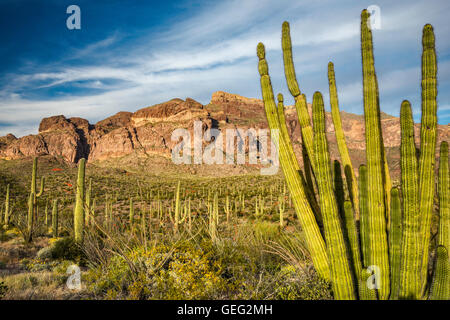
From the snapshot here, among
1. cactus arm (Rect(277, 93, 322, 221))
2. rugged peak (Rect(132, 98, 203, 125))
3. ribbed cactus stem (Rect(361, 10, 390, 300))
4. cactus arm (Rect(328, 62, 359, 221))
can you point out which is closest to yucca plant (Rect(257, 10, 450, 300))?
ribbed cactus stem (Rect(361, 10, 390, 300))

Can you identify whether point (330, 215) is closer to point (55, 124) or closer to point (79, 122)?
point (79, 122)

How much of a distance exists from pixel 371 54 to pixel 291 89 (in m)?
1.10

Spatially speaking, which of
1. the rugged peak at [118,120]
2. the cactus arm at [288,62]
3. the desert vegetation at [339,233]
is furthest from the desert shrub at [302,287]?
the rugged peak at [118,120]

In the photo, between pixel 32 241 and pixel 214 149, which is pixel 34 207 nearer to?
pixel 32 241

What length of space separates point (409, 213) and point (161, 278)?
3811 millimetres

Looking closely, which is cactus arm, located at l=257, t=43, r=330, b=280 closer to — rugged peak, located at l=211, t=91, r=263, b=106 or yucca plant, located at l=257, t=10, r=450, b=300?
yucca plant, located at l=257, t=10, r=450, b=300

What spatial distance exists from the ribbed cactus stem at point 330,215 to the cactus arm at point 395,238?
49 cm

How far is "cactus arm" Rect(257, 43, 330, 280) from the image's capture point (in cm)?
377

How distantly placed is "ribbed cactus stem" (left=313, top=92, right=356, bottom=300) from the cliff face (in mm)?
91158

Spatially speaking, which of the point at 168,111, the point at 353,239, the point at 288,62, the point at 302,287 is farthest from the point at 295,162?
the point at 168,111

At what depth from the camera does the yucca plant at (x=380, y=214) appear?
3000mm

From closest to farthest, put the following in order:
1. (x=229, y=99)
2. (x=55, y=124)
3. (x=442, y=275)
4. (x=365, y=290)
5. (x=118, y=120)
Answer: (x=442, y=275), (x=365, y=290), (x=55, y=124), (x=118, y=120), (x=229, y=99)

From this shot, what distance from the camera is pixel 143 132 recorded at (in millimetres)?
113125

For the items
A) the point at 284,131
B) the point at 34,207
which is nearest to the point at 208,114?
the point at 34,207
